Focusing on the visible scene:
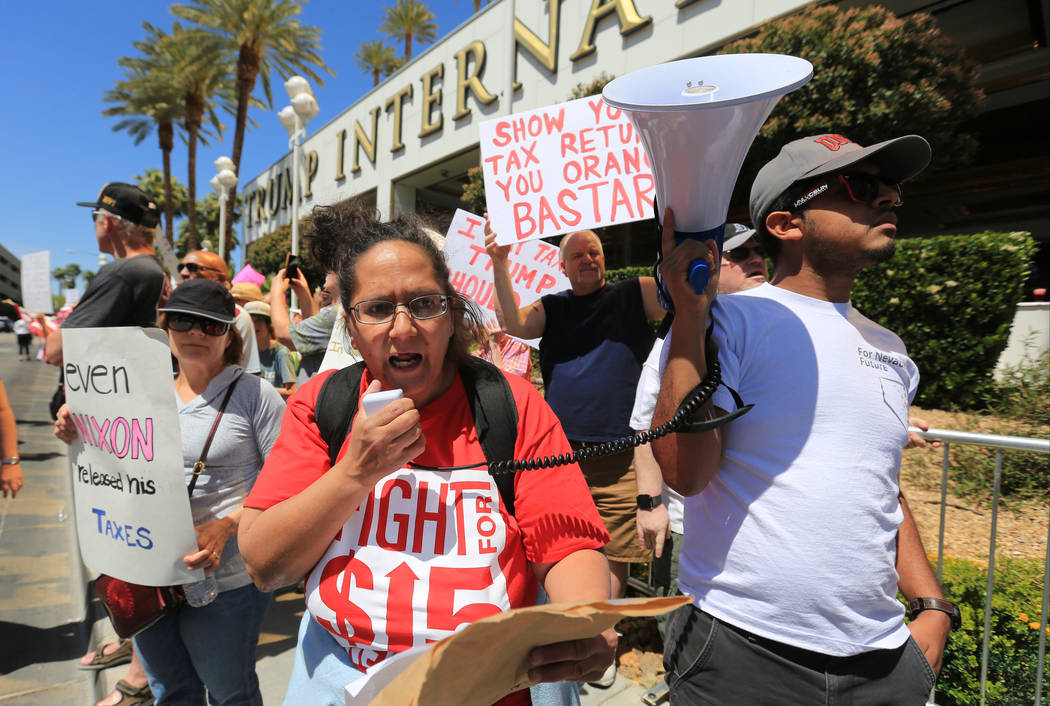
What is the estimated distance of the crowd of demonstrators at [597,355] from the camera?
2789 millimetres

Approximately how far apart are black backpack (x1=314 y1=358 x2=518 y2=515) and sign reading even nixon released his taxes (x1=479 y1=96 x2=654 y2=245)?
169cm

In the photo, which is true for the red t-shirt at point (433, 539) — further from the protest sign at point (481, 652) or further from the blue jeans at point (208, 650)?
the blue jeans at point (208, 650)

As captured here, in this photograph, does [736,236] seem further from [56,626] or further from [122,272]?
[56,626]

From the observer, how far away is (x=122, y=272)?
2.50 meters

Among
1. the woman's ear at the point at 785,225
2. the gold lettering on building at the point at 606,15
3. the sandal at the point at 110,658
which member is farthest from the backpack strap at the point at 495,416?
the gold lettering on building at the point at 606,15

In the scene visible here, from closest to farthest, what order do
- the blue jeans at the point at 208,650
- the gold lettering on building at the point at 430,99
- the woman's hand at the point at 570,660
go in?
1. the woman's hand at the point at 570,660
2. the blue jeans at the point at 208,650
3. the gold lettering on building at the point at 430,99

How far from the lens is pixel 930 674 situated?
4.16 feet

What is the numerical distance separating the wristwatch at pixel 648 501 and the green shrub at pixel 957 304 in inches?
213

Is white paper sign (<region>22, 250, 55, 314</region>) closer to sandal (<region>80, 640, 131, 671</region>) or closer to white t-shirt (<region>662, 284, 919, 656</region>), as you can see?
sandal (<region>80, 640, 131, 671</region>)

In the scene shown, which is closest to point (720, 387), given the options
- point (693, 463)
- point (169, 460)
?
point (693, 463)

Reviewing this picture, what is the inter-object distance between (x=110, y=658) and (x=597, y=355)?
2919mm

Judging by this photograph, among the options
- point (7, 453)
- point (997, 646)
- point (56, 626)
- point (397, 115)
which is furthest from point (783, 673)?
point (397, 115)

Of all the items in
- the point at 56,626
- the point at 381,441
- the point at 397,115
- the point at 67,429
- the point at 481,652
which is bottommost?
the point at 56,626

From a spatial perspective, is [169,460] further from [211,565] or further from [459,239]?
[459,239]
